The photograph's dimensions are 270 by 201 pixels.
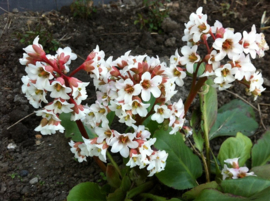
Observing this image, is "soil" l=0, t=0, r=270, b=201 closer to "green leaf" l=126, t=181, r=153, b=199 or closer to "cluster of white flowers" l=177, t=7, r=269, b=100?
"green leaf" l=126, t=181, r=153, b=199

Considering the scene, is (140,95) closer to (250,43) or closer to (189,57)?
(189,57)

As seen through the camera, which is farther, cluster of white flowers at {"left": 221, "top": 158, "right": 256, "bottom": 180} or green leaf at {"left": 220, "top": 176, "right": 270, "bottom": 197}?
cluster of white flowers at {"left": 221, "top": 158, "right": 256, "bottom": 180}


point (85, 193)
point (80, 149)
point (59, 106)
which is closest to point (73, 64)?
point (80, 149)

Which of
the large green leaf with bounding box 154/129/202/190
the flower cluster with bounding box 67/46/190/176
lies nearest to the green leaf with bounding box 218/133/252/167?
the large green leaf with bounding box 154/129/202/190

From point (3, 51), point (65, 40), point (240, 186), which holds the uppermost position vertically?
point (240, 186)

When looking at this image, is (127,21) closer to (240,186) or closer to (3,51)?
(3,51)

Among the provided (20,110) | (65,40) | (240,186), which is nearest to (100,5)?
(65,40)

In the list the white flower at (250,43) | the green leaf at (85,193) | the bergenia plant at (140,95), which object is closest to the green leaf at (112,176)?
the bergenia plant at (140,95)

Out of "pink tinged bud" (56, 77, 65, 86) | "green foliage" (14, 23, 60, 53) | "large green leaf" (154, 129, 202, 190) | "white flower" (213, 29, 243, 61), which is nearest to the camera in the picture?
"pink tinged bud" (56, 77, 65, 86)
